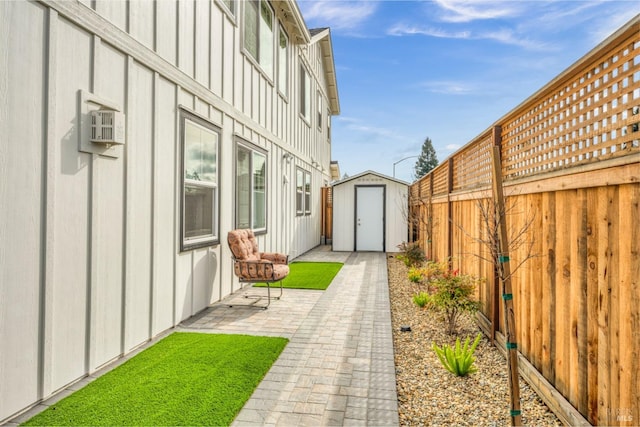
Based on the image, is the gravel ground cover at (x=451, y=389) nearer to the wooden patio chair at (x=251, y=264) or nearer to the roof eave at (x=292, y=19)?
the wooden patio chair at (x=251, y=264)

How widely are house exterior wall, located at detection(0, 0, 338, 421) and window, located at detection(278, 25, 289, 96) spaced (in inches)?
128

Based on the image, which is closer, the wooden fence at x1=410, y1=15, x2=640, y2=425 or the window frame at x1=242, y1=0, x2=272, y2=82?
the wooden fence at x1=410, y1=15, x2=640, y2=425

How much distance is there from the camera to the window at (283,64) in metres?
8.48

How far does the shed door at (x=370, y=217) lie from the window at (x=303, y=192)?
5.54 ft

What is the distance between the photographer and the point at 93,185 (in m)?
2.92

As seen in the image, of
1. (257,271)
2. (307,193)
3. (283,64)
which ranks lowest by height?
(257,271)

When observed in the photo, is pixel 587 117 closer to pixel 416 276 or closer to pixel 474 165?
pixel 474 165

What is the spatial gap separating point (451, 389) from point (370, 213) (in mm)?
9590

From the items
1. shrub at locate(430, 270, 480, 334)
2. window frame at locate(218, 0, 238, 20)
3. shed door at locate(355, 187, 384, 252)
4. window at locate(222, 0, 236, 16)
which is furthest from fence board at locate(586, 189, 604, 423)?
shed door at locate(355, 187, 384, 252)

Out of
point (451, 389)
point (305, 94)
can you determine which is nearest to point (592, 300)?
point (451, 389)

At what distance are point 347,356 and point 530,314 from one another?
1.62 meters

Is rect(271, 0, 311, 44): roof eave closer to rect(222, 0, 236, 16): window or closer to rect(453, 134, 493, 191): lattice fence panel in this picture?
rect(222, 0, 236, 16): window

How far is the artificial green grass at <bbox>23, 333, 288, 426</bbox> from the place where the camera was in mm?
2307

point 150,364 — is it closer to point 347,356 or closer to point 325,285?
point 347,356
